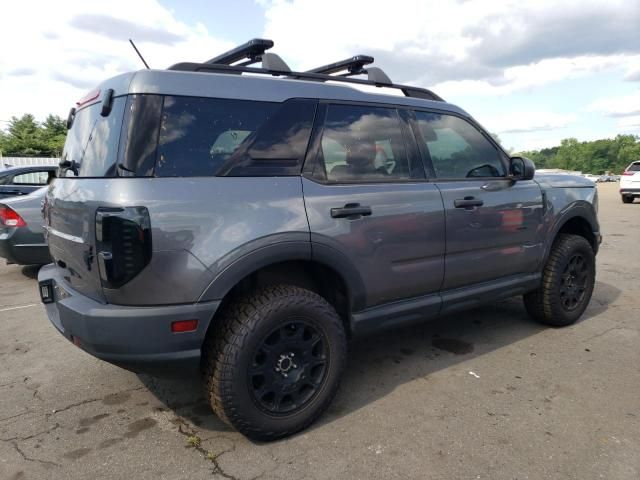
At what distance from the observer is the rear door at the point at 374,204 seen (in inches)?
106

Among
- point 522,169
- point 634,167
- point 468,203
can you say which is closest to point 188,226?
point 468,203

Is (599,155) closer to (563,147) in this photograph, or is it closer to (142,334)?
(563,147)

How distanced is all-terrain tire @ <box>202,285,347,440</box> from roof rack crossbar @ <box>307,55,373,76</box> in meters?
1.88

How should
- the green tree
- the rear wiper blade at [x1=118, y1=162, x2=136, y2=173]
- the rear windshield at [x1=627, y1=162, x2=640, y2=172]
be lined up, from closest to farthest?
the rear wiper blade at [x1=118, y1=162, x2=136, y2=173]
the rear windshield at [x1=627, y1=162, x2=640, y2=172]
the green tree

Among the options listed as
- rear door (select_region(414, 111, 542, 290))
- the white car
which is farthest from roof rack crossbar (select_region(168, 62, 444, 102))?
the white car

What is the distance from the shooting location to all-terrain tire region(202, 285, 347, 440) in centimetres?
237

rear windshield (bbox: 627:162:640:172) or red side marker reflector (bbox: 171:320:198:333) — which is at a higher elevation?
rear windshield (bbox: 627:162:640:172)

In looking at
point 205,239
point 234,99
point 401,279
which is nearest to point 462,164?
point 401,279

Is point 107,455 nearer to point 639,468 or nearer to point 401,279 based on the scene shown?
point 401,279

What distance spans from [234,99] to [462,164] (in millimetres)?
1806

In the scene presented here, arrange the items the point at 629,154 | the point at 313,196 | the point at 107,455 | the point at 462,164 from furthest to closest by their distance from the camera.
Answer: the point at 629,154
the point at 462,164
the point at 313,196
the point at 107,455

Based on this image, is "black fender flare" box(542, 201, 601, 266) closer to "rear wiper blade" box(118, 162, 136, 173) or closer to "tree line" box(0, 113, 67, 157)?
"rear wiper blade" box(118, 162, 136, 173)

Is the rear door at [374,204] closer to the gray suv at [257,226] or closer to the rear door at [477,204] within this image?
the gray suv at [257,226]

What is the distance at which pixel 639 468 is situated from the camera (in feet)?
7.48
